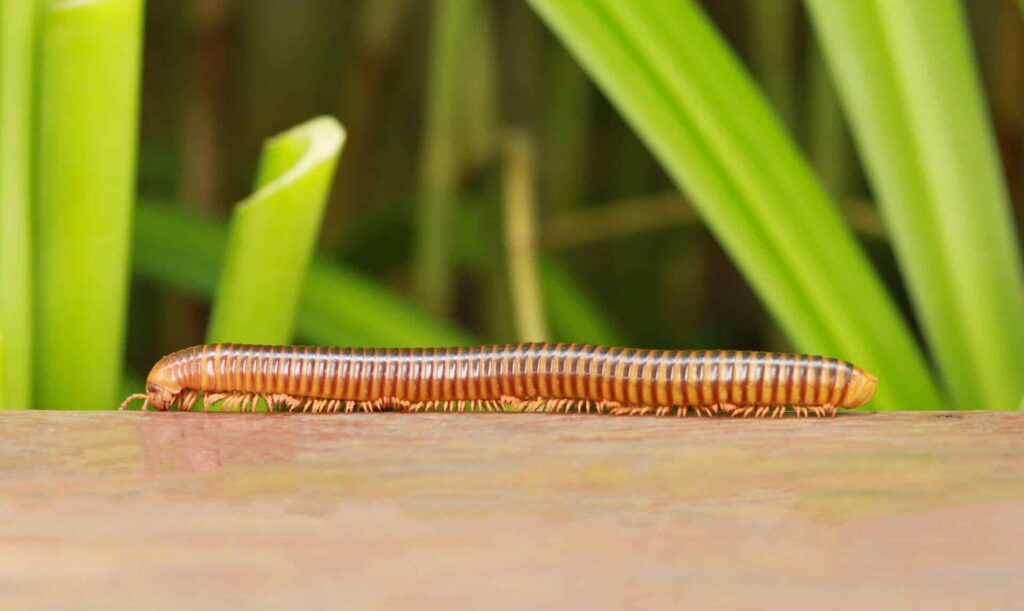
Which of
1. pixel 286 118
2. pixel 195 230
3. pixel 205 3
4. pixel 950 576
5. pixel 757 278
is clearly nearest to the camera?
pixel 950 576

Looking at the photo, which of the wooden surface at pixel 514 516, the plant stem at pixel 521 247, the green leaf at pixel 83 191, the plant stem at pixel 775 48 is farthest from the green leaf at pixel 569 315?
the wooden surface at pixel 514 516

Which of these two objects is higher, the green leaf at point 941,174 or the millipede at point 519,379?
the green leaf at point 941,174

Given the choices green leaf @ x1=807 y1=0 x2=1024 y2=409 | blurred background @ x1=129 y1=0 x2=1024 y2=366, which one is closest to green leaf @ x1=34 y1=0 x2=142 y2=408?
green leaf @ x1=807 y1=0 x2=1024 y2=409

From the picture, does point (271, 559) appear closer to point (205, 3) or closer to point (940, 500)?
point (940, 500)

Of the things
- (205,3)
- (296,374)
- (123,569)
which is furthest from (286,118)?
(123,569)

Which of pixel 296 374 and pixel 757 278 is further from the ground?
pixel 757 278

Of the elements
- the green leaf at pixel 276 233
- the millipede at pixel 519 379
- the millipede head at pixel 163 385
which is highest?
the green leaf at pixel 276 233

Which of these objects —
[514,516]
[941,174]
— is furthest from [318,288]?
[514,516]

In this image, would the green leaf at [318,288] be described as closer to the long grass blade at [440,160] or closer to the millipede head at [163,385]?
the long grass blade at [440,160]
